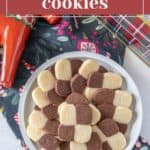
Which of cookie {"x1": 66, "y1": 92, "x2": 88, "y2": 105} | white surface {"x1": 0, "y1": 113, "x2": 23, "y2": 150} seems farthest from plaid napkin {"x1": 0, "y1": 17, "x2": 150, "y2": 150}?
cookie {"x1": 66, "y1": 92, "x2": 88, "y2": 105}

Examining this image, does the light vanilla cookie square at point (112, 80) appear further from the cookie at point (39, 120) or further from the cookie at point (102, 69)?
the cookie at point (39, 120)

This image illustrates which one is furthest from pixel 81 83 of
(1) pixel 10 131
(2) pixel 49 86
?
(1) pixel 10 131

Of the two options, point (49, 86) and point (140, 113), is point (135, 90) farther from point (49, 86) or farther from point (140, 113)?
point (49, 86)

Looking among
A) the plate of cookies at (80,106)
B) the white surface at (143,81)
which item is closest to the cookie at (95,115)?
the plate of cookies at (80,106)

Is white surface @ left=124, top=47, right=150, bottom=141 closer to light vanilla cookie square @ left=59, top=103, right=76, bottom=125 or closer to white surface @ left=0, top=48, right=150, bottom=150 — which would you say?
white surface @ left=0, top=48, right=150, bottom=150

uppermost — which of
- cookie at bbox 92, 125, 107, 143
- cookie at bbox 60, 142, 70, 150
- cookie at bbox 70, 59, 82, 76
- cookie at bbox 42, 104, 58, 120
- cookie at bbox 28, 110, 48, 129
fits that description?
cookie at bbox 70, 59, 82, 76

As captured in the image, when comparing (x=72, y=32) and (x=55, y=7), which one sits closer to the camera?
(x=55, y=7)
